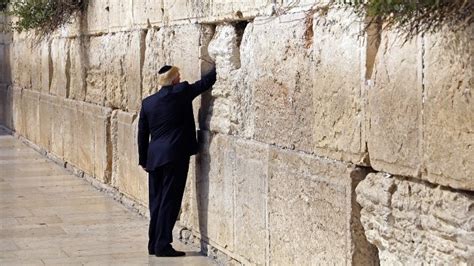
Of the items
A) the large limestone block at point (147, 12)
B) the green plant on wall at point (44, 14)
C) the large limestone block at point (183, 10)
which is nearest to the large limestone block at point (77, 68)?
the green plant on wall at point (44, 14)

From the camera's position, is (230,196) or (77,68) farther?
(77,68)

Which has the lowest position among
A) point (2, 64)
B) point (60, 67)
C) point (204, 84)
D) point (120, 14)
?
point (2, 64)

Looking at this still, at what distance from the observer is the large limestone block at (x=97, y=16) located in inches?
511

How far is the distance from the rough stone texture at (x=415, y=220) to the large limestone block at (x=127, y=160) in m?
5.35

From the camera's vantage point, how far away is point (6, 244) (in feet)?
32.1

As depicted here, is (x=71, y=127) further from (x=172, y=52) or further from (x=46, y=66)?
(x=172, y=52)

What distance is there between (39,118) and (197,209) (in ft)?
30.5

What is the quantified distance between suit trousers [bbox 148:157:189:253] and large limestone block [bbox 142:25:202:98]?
81cm

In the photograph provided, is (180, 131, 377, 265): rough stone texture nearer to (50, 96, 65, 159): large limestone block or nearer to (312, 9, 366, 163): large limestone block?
(312, 9, 366, 163): large limestone block

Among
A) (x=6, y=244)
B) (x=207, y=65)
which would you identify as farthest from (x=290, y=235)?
(x=6, y=244)

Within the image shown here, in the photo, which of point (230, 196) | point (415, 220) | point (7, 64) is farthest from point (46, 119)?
point (415, 220)

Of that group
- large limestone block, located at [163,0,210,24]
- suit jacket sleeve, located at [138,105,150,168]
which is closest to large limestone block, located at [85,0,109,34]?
large limestone block, located at [163,0,210,24]

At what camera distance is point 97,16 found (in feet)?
44.2

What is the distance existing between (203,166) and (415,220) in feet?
12.7
